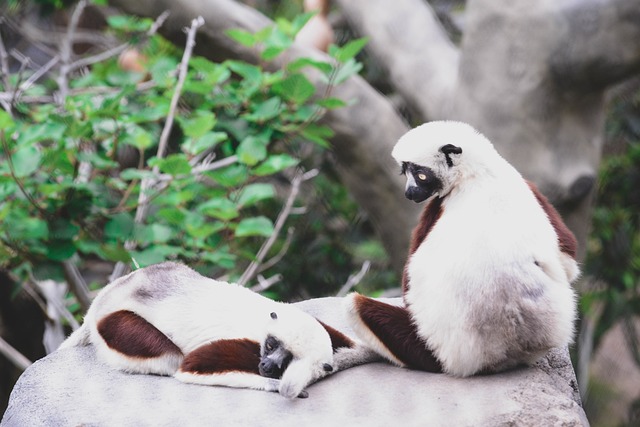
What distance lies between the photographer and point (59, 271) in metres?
4.31

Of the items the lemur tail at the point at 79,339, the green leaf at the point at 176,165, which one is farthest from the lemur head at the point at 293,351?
the green leaf at the point at 176,165

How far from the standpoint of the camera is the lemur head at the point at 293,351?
277 centimetres

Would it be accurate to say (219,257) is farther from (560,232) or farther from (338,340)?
(560,232)

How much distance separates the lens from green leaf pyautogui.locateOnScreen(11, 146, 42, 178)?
381 cm

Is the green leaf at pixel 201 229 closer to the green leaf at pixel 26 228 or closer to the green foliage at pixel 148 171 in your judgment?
the green foliage at pixel 148 171

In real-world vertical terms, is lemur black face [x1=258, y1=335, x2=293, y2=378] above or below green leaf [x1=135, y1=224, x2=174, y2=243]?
above

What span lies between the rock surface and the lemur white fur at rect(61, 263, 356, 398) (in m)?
0.06

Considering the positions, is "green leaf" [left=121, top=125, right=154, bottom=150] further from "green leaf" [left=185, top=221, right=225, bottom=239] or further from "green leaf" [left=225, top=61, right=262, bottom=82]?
"green leaf" [left=225, top=61, right=262, bottom=82]

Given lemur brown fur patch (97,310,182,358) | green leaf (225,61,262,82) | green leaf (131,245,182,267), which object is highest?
green leaf (225,61,262,82)

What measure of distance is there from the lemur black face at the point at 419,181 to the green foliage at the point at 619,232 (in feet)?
16.9

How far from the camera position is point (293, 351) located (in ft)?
9.19

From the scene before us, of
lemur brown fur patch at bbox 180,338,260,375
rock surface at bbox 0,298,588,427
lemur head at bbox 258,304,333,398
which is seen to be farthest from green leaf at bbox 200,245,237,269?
lemur head at bbox 258,304,333,398

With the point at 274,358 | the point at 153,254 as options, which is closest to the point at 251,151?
the point at 153,254

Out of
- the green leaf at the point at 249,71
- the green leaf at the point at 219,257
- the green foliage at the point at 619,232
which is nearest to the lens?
the green leaf at the point at 219,257
